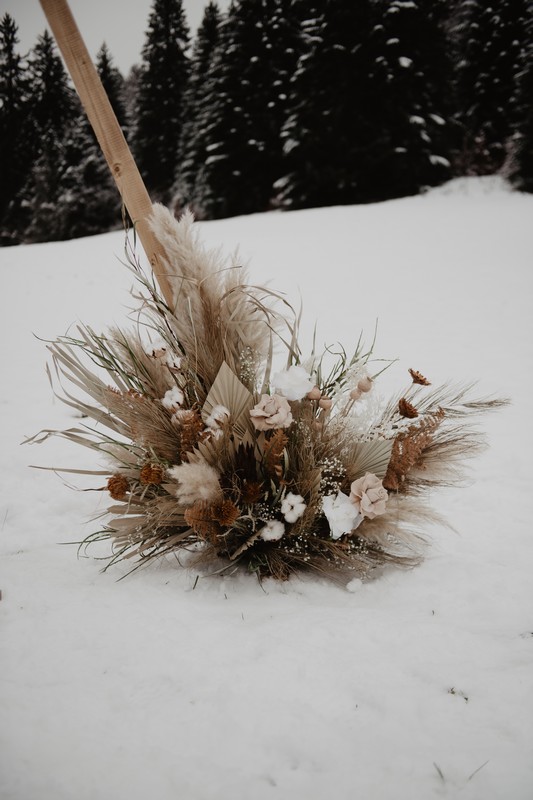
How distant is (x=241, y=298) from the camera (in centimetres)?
135

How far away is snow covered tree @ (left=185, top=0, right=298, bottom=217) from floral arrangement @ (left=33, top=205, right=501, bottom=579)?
1503 cm

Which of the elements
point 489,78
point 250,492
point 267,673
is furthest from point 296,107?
point 267,673

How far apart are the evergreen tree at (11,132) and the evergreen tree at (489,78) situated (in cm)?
1803

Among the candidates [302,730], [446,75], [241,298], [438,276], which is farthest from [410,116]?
[302,730]

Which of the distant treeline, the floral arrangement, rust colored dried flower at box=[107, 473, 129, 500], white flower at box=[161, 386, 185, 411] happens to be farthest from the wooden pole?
the distant treeline

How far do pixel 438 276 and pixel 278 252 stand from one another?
10.1ft

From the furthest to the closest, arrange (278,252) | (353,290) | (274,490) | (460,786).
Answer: (278,252) → (353,290) → (274,490) → (460,786)

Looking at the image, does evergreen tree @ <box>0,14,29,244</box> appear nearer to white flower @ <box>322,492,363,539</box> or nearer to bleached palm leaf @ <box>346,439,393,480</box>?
bleached palm leaf @ <box>346,439,393,480</box>

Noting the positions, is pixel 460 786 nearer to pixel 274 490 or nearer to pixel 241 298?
pixel 274 490

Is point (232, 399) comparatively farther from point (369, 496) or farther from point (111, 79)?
point (111, 79)

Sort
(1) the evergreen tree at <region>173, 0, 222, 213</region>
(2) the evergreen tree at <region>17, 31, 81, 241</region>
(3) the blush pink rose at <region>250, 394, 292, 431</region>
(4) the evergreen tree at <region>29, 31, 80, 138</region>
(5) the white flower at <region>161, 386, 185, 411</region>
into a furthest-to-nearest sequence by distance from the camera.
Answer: (2) the evergreen tree at <region>17, 31, 81, 241</region> → (4) the evergreen tree at <region>29, 31, 80, 138</region> → (1) the evergreen tree at <region>173, 0, 222, 213</region> → (5) the white flower at <region>161, 386, 185, 411</region> → (3) the blush pink rose at <region>250, 394, 292, 431</region>

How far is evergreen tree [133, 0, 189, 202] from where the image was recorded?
18844 millimetres

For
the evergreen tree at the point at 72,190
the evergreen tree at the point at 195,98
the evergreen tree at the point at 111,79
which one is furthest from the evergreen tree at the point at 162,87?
the evergreen tree at the point at 72,190

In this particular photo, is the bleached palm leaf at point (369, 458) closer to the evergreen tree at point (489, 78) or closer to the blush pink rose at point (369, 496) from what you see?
the blush pink rose at point (369, 496)
